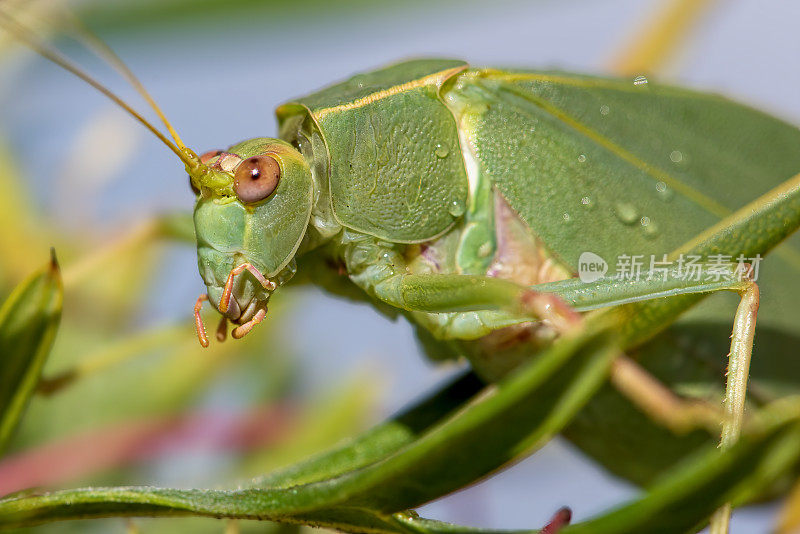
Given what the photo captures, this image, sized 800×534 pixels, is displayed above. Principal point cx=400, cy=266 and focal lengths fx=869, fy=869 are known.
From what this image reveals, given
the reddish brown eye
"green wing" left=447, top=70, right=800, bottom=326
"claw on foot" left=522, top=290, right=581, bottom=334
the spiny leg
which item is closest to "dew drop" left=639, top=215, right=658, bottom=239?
"green wing" left=447, top=70, right=800, bottom=326

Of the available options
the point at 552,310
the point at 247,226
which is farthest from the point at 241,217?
the point at 552,310

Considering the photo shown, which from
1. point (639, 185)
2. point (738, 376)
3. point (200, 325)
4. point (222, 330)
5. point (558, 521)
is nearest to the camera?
point (558, 521)

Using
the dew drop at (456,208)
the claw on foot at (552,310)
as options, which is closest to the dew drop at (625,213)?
the dew drop at (456,208)

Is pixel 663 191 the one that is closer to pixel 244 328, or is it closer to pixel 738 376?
pixel 738 376

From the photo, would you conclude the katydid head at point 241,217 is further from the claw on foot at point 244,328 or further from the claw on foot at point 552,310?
the claw on foot at point 552,310

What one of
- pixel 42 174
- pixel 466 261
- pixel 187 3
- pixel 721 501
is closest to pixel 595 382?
A: pixel 721 501

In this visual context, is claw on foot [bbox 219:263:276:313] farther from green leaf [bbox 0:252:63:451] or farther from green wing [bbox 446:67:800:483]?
green wing [bbox 446:67:800:483]

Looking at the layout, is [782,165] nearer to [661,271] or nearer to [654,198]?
[654,198]

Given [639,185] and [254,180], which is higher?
[254,180]
